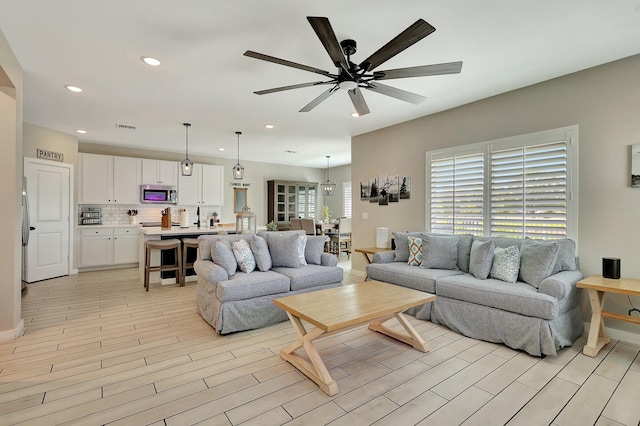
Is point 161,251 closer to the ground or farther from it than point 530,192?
closer to the ground

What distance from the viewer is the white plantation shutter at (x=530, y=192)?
11.2 ft

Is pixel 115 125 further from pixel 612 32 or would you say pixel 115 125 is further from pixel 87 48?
pixel 612 32

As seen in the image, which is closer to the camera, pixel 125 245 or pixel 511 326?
pixel 511 326

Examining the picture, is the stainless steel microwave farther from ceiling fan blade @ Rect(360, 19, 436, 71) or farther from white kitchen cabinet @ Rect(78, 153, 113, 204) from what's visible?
ceiling fan blade @ Rect(360, 19, 436, 71)

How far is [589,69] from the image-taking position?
3.18 meters

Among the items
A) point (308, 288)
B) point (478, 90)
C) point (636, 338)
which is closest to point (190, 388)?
point (308, 288)

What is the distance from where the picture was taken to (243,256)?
→ 3.72 metres

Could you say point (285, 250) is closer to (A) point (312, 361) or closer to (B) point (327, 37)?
(A) point (312, 361)

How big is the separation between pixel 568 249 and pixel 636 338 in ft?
3.13

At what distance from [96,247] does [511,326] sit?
7231 mm

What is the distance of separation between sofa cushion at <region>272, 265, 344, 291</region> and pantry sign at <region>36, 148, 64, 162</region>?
15.7 ft

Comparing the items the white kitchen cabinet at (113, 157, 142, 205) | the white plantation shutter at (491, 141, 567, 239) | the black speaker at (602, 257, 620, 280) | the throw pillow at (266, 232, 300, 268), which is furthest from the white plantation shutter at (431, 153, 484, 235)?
the white kitchen cabinet at (113, 157, 142, 205)

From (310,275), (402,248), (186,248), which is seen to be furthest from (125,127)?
(402,248)

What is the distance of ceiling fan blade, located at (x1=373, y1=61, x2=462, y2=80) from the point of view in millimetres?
2236
